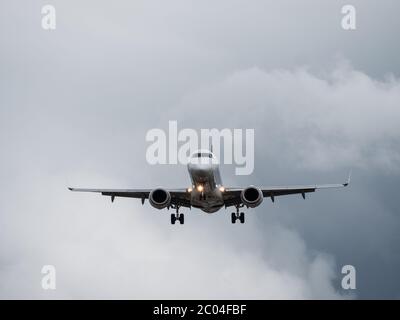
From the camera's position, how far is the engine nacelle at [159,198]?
73688 millimetres

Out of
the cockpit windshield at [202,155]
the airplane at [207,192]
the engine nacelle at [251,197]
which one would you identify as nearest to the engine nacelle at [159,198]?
the airplane at [207,192]

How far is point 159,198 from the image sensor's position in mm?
73750

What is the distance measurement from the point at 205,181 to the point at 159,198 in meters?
4.78

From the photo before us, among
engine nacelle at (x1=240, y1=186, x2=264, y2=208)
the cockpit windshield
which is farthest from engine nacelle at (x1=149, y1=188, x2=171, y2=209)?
engine nacelle at (x1=240, y1=186, x2=264, y2=208)

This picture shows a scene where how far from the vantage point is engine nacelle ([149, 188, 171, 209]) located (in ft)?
242

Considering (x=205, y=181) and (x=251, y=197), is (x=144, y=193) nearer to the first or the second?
(x=205, y=181)

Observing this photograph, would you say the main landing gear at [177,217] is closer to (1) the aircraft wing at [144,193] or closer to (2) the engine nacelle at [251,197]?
(1) the aircraft wing at [144,193]

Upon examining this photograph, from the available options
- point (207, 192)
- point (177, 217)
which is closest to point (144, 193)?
point (177, 217)

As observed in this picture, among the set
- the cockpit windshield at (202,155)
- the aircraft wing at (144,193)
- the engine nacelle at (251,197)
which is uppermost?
the cockpit windshield at (202,155)
